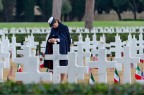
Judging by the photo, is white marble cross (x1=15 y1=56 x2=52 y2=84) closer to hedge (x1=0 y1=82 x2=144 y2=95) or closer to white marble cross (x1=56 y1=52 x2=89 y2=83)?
white marble cross (x1=56 y1=52 x2=89 y2=83)

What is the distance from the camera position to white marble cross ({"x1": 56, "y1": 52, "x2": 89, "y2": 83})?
15.1 metres

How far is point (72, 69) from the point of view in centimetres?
1528

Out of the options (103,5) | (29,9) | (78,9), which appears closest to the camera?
(29,9)

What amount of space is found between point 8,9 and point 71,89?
72.5 meters

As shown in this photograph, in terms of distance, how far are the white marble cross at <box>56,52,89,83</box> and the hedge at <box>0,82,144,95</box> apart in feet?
15.2

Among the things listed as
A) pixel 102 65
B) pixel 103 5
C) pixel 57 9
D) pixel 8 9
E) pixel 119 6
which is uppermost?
pixel 103 5

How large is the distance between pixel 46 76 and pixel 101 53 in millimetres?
1871

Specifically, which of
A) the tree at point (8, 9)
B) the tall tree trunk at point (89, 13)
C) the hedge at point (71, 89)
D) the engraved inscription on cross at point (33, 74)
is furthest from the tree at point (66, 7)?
the hedge at point (71, 89)

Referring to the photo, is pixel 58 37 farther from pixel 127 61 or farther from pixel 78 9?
pixel 78 9

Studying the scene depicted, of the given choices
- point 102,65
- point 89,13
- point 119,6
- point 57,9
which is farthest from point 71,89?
point 119,6

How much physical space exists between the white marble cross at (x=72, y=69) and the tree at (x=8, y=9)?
66509mm

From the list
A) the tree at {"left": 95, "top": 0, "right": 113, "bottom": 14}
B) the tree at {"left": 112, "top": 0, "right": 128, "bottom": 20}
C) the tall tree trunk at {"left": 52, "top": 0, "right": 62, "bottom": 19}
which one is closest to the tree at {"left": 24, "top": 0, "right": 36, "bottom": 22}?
the tree at {"left": 95, "top": 0, "right": 113, "bottom": 14}

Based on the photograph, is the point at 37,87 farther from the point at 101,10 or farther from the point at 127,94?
the point at 101,10

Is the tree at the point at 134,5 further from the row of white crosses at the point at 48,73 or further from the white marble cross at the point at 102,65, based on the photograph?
the white marble cross at the point at 102,65
